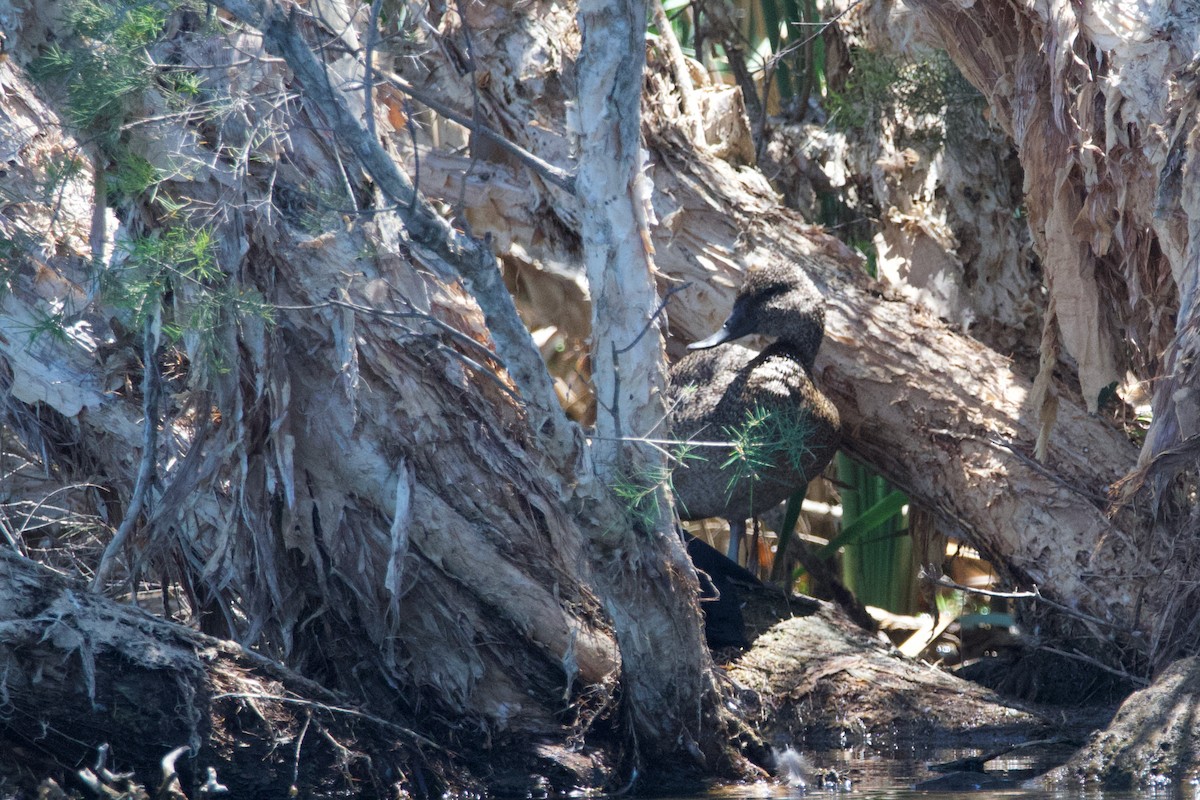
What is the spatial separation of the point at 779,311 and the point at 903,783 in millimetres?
2109

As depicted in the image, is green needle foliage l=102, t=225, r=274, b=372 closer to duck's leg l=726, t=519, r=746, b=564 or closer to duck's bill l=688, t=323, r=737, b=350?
duck's bill l=688, t=323, r=737, b=350

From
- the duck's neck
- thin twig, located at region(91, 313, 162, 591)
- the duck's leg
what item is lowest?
the duck's leg

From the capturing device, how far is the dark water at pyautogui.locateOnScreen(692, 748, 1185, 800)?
3277 mm

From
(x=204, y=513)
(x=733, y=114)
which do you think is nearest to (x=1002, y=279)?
(x=733, y=114)

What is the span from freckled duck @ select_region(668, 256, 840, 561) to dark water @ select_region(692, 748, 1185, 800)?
109cm

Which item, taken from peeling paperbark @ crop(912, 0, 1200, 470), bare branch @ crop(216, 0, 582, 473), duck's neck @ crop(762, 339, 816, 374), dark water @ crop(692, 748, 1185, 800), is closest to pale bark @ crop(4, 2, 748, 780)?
dark water @ crop(692, 748, 1185, 800)

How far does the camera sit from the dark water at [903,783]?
10.8 ft

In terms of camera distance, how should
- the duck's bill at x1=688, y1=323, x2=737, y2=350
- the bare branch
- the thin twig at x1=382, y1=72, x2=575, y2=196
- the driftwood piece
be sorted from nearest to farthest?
the bare branch, the thin twig at x1=382, y1=72, x2=575, y2=196, the driftwood piece, the duck's bill at x1=688, y1=323, x2=737, y2=350

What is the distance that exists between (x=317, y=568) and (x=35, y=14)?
6.82ft

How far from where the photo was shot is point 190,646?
3447 mm

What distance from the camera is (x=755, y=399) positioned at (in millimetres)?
4891

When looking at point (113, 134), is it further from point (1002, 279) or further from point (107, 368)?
point (1002, 279)

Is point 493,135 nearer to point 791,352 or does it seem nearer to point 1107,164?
point 791,352

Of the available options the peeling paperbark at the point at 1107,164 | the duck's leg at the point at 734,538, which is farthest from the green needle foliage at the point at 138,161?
the peeling paperbark at the point at 1107,164
